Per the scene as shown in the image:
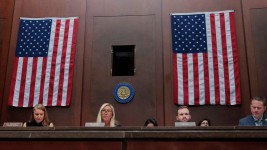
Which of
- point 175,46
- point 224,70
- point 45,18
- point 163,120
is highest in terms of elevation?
point 45,18

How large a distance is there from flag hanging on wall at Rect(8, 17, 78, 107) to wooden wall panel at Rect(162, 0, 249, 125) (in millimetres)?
1962

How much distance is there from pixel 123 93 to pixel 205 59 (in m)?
1.79

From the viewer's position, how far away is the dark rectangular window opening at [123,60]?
266 inches

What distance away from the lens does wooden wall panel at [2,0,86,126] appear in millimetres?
6496

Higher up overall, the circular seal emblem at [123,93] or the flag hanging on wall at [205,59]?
the flag hanging on wall at [205,59]

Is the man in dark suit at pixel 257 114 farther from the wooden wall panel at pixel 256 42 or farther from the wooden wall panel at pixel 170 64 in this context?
the wooden wall panel at pixel 256 42

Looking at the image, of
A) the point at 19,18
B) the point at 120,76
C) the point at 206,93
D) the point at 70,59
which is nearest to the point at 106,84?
the point at 120,76

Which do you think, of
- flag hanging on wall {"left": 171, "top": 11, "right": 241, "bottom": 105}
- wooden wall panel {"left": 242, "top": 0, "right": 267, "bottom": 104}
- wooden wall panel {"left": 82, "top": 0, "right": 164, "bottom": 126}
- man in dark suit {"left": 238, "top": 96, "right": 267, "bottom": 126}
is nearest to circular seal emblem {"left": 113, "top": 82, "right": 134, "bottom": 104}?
wooden wall panel {"left": 82, "top": 0, "right": 164, "bottom": 126}

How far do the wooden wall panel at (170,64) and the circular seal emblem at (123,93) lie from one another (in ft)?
2.32

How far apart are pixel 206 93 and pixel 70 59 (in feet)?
9.42

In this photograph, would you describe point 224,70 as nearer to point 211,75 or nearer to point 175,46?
point 211,75

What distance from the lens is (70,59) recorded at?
6.71 m

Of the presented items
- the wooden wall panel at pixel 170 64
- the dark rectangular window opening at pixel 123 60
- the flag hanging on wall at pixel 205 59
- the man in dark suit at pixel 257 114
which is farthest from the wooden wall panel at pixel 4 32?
the man in dark suit at pixel 257 114

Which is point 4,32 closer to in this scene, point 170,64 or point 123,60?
point 123,60
